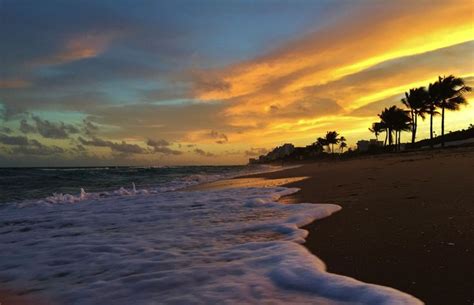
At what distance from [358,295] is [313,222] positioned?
2.80m

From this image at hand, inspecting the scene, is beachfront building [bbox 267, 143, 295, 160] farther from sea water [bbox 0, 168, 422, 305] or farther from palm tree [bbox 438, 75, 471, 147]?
sea water [bbox 0, 168, 422, 305]

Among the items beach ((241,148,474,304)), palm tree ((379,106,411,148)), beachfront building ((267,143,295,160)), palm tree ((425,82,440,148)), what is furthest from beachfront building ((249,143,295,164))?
beach ((241,148,474,304))

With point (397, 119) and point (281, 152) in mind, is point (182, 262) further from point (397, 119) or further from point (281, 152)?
point (281, 152)

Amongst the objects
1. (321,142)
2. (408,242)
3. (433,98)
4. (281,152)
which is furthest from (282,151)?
(408,242)

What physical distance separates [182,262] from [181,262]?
12mm

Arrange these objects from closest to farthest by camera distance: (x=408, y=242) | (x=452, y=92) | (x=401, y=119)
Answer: (x=408, y=242), (x=452, y=92), (x=401, y=119)

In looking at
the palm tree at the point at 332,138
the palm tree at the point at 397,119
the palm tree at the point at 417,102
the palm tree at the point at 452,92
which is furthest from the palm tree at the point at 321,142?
the palm tree at the point at 452,92

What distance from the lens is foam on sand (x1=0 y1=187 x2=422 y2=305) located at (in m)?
3.13

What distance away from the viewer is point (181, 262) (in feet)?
13.6

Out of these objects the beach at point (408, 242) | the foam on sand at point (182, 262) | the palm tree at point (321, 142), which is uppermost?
the palm tree at point (321, 142)

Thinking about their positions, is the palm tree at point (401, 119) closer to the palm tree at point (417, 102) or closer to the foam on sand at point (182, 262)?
the palm tree at point (417, 102)

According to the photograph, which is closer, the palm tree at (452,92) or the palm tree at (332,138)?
the palm tree at (452,92)

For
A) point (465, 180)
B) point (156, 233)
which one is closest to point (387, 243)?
point (156, 233)

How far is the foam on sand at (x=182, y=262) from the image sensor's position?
313cm
